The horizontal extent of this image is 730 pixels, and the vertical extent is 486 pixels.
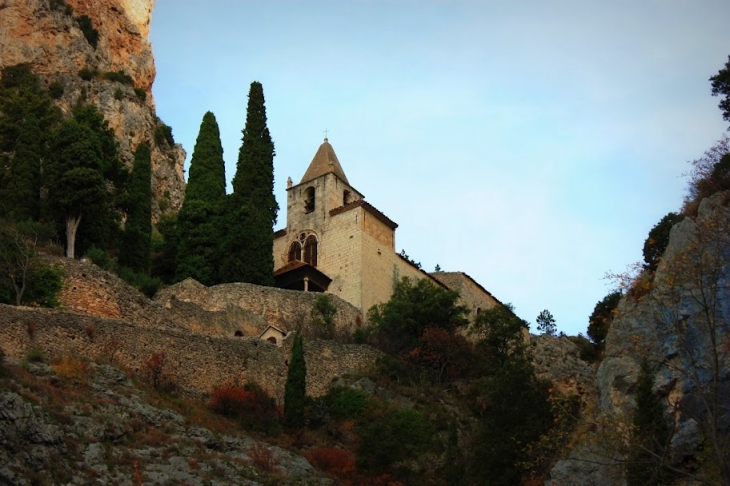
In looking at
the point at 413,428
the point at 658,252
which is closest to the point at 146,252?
the point at 413,428

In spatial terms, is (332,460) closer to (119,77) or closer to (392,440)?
(392,440)

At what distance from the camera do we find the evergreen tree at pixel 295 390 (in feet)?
118

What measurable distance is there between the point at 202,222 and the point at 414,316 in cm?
1090

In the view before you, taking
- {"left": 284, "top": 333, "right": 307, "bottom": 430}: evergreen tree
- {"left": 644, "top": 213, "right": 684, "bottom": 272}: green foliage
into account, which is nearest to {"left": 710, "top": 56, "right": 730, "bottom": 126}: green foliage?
{"left": 644, "top": 213, "right": 684, "bottom": 272}: green foliage

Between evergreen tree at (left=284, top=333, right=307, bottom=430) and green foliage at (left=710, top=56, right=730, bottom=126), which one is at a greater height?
green foliage at (left=710, top=56, right=730, bottom=126)

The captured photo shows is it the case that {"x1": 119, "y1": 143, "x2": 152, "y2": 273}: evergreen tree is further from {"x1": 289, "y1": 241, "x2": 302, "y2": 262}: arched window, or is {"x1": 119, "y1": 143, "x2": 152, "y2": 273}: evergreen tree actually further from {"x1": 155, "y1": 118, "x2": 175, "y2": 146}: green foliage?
{"x1": 155, "y1": 118, "x2": 175, "y2": 146}: green foliage

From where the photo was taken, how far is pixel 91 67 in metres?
74.6

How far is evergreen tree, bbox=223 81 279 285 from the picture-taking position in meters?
48.8

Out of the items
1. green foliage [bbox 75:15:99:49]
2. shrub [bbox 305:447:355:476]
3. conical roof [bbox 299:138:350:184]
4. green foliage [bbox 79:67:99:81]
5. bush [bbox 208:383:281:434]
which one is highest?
green foliage [bbox 75:15:99:49]

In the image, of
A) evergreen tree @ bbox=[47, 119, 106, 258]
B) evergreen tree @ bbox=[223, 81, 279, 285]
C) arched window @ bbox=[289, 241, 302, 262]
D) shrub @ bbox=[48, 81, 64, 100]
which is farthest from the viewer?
shrub @ bbox=[48, 81, 64, 100]

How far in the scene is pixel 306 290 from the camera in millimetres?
50562

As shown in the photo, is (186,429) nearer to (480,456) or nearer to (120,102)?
(480,456)

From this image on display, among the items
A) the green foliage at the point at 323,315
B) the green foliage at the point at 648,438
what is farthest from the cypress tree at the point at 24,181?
the green foliage at the point at 648,438

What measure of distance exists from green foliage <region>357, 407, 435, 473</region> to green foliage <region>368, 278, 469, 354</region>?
29.3 ft
